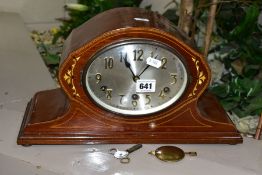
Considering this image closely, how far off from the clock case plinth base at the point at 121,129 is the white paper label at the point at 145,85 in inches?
3.0

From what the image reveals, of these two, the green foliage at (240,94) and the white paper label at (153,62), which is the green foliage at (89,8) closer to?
the green foliage at (240,94)

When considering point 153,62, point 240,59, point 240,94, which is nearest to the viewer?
point 153,62

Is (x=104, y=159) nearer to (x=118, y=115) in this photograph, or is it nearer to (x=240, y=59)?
(x=118, y=115)

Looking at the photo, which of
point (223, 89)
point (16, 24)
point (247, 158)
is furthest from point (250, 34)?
point (16, 24)

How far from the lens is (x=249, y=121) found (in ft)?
5.01

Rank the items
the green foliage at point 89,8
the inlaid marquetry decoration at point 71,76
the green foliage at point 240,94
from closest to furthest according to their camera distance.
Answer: the inlaid marquetry decoration at point 71,76
the green foliage at point 240,94
the green foliage at point 89,8

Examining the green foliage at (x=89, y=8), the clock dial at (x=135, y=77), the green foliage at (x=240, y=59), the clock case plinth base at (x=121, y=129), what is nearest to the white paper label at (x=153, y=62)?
the clock dial at (x=135, y=77)

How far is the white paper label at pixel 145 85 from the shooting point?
1044 millimetres

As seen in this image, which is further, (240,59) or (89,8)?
(89,8)

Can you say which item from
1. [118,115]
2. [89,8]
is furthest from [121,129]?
[89,8]

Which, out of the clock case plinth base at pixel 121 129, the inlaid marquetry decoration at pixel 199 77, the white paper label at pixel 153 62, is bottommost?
the clock case plinth base at pixel 121 129

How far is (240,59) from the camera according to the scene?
5.43ft

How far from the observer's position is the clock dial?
1006mm

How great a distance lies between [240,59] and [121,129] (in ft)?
2.51
